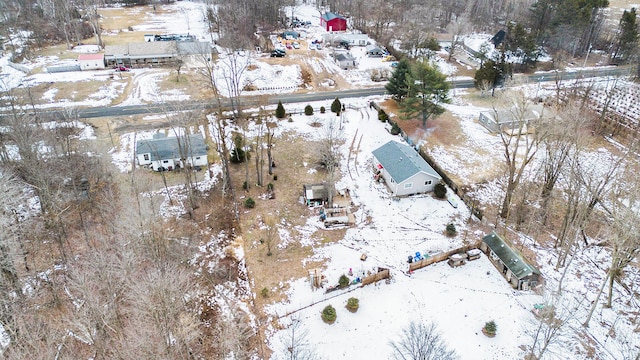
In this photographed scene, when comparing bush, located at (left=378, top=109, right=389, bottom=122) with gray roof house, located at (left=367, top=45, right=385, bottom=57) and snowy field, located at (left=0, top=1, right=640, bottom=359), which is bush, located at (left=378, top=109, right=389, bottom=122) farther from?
gray roof house, located at (left=367, top=45, right=385, bottom=57)

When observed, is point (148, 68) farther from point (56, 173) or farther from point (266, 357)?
point (266, 357)

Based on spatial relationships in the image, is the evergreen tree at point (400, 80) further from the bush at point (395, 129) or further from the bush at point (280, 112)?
the bush at point (280, 112)

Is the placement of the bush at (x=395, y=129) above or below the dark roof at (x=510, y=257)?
above

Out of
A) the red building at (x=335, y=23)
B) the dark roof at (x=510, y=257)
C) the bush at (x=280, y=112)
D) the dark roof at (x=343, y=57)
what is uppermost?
the red building at (x=335, y=23)

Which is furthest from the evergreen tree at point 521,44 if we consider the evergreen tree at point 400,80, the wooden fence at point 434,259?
the wooden fence at point 434,259

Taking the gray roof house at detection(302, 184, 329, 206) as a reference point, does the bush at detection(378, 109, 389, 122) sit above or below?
above

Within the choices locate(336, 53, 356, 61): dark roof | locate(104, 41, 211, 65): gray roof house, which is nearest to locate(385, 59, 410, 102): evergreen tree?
locate(336, 53, 356, 61): dark roof

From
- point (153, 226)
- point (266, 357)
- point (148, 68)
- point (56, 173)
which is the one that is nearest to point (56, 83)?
point (148, 68)
